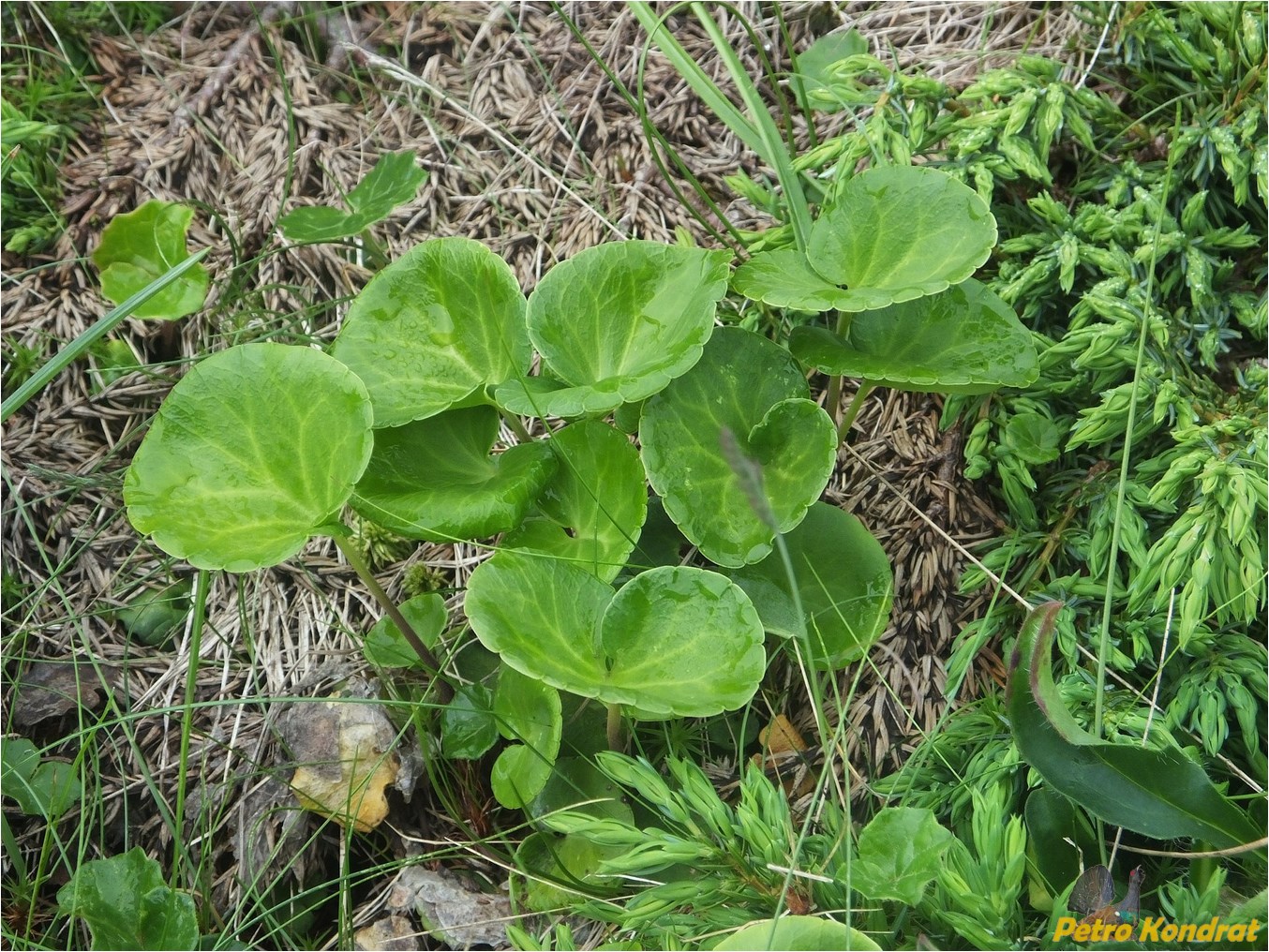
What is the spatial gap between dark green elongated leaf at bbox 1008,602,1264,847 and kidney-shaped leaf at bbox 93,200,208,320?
1.45 metres

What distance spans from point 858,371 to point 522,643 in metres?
0.51

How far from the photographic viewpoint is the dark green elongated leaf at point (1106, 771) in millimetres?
970

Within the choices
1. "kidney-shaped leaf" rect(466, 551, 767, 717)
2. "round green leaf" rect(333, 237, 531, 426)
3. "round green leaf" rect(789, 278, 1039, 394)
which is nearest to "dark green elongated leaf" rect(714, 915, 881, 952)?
"kidney-shaped leaf" rect(466, 551, 767, 717)

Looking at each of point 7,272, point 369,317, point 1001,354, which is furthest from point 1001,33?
point 7,272

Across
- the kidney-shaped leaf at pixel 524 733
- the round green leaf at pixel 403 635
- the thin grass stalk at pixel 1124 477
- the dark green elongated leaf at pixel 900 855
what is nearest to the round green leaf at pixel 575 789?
the kidney-shaped leaf at pixel 524 733

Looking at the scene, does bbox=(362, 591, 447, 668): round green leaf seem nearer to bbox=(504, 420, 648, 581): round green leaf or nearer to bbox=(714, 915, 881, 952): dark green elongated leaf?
bbox=(504, 420, 648, 581): round green leaf

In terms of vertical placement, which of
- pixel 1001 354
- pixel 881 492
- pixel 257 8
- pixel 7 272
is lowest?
pixel 881 492

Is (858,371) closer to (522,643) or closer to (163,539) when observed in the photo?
(522,643)

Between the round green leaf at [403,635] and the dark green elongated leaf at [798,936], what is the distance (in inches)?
24.7

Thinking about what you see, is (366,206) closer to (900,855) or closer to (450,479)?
(450,479)

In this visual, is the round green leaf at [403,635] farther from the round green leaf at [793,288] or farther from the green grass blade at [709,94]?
the green grass blade at [709,94]

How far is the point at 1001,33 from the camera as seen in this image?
66.8 inches

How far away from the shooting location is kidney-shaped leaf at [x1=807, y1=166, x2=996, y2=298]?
4.05 ft

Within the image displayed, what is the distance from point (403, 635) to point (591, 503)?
353mm
